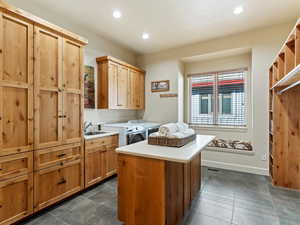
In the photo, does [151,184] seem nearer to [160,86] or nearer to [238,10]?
[238,10]

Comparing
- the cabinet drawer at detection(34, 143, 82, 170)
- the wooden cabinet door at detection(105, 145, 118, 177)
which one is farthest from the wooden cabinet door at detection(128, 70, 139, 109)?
the cabinet drawer at detection(34, 143, 82, 170)

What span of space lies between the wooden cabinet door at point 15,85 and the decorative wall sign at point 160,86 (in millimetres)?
3033

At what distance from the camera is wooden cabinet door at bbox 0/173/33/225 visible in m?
1.74

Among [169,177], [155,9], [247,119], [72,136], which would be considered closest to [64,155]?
[72,136]

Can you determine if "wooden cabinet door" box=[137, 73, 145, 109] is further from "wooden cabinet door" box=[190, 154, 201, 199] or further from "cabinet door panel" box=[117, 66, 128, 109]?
"wooden cabinet door" box=[190, 154, 201, 199]

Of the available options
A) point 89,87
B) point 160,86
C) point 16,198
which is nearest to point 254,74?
point 160,86

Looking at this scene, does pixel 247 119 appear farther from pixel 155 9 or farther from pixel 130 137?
pixel 155 9

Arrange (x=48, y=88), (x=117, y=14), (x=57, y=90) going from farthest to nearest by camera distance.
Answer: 1. (x=117, y=14)
2. (x=57, y=90)
3. (x=48, y=88)

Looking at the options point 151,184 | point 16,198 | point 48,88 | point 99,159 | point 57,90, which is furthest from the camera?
point 99,159

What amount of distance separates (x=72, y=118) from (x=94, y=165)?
0.90m

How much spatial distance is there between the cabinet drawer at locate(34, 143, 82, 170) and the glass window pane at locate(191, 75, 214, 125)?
3.14 metres

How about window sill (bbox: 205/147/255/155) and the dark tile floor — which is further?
window sill (bbox: 205/147/255/155)

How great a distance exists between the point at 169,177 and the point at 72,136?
1640mm

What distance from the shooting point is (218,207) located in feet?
7.31
